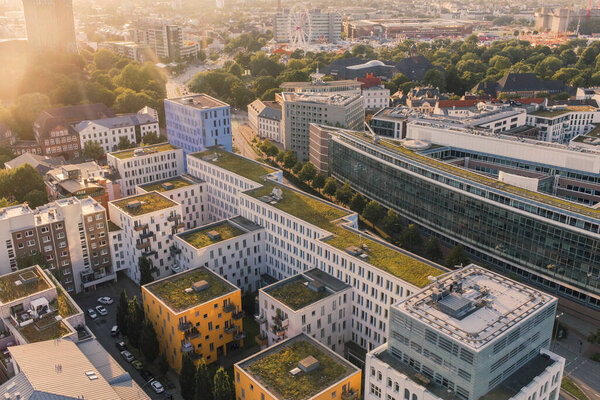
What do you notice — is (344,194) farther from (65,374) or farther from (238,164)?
(65,374)

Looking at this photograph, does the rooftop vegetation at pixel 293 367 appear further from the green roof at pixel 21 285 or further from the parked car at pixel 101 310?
the parked car at pixel 101 310

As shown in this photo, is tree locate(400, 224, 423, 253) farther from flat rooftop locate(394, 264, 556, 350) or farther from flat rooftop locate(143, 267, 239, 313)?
flat rooftop locate(394, 264, 556, 350)

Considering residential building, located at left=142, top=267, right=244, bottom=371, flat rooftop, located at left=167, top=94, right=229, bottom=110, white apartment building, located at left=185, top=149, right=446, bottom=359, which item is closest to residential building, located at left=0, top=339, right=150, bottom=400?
residential building, located at left=142, top=267, right=244, bottom=371

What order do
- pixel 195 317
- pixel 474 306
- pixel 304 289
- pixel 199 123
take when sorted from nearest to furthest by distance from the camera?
1. pixel 474 306
2. pixel 195 317
3. pixel 304 289
4. pixel 199 123

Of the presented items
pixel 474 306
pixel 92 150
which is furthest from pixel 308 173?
pixel 474 306

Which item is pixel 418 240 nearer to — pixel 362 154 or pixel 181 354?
pixel 362 154

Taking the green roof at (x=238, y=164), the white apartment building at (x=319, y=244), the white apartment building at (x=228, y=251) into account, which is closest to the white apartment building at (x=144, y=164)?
the green roof at (x=238, y=164)
